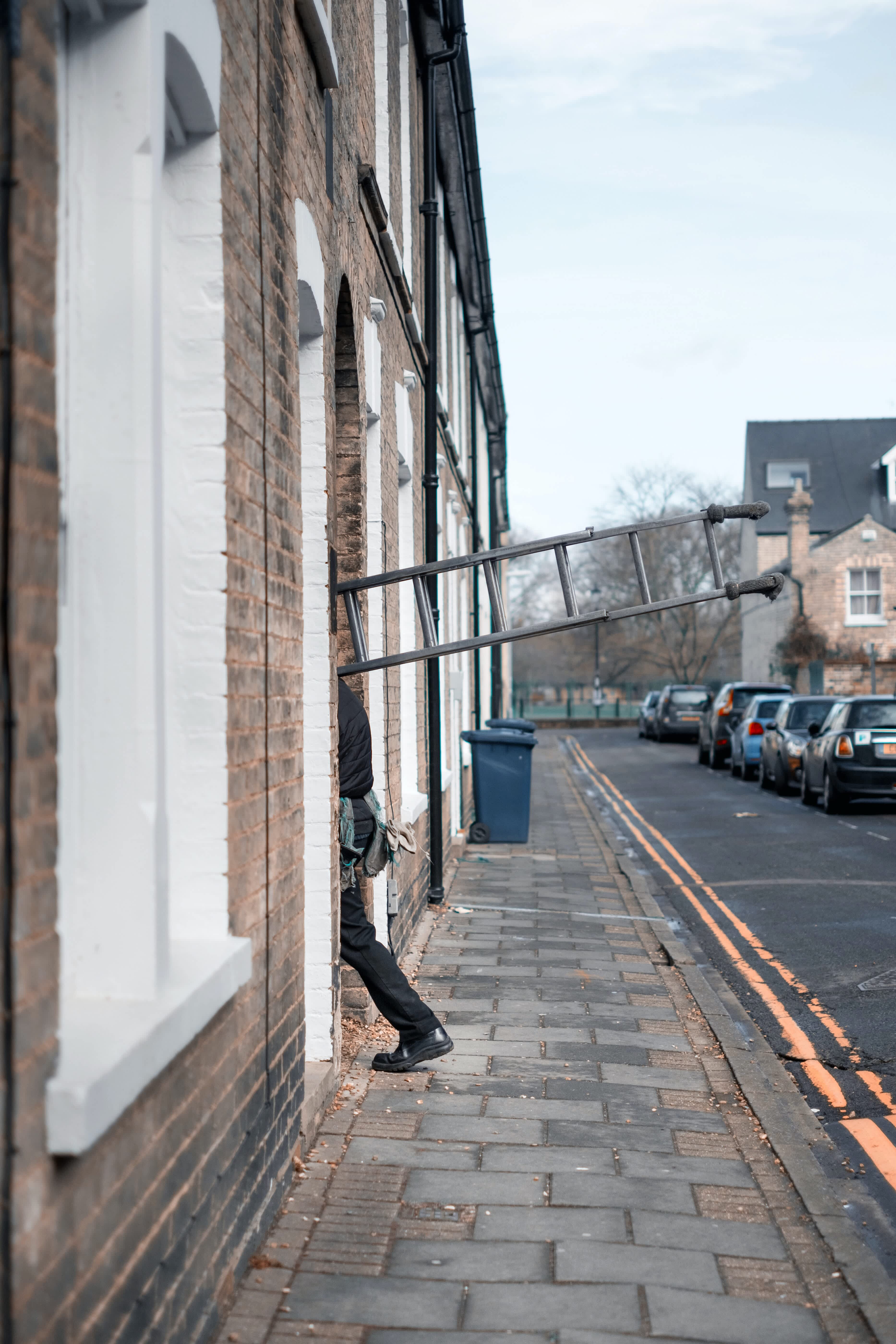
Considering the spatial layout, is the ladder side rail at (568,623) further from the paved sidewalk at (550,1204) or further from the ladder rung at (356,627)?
the paved sidewalk at (550,1204)

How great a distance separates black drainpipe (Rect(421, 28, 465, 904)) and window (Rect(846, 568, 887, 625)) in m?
36.3

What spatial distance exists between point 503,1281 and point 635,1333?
0.43m

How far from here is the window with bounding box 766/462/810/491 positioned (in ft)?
178

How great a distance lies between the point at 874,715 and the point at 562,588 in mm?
13066

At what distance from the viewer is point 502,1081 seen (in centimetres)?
537

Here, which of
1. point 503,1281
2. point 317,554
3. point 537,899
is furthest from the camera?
point 537,899

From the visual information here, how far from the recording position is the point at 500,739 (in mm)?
13703

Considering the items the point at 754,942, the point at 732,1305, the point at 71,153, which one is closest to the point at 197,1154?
the point at 732,1305

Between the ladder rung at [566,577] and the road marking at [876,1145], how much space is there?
2356mm

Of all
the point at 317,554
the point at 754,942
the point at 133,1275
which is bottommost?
the point at 754,942

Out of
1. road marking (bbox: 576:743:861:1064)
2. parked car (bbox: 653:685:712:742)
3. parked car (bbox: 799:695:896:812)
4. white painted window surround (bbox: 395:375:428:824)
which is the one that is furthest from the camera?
parked car (bbox: 653:685:712:742)

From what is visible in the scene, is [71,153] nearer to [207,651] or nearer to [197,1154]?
[207,651]

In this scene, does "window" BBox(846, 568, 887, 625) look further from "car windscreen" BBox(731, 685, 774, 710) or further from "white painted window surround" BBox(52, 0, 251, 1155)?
"white painted window surround" BBox(52, 0, 251, 1155)

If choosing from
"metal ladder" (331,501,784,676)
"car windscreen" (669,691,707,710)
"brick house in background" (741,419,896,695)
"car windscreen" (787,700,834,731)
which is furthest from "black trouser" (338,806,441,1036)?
"car windscreen" (669,691,707,710)
